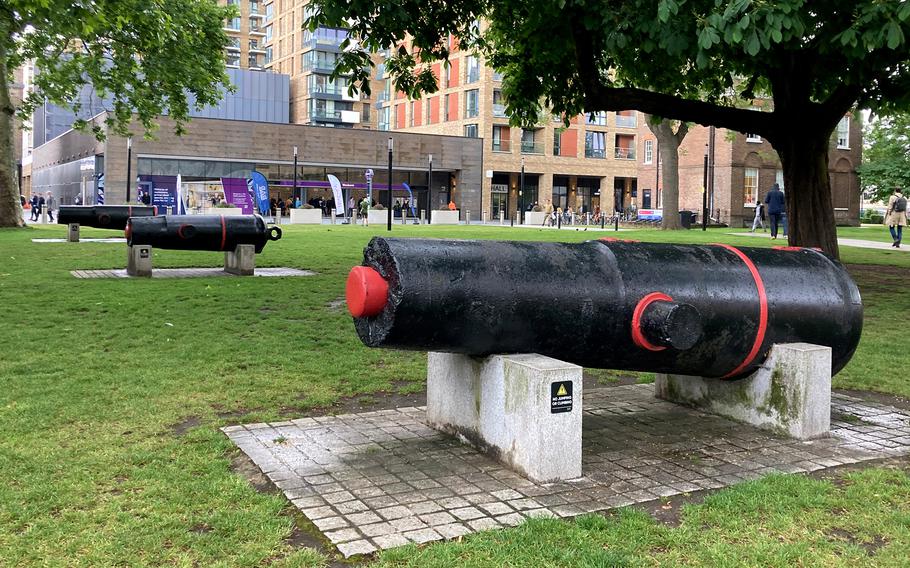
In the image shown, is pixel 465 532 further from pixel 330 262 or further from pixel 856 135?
pixel 856 135

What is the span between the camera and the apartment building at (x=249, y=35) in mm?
94938

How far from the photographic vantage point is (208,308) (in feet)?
37.3

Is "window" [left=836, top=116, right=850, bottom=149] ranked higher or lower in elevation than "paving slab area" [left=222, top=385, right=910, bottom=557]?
higher

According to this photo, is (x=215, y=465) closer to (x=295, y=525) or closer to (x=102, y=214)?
(x=295, y=525)

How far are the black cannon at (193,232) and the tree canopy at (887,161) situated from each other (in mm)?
40424

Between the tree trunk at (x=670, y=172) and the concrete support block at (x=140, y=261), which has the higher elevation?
the tree trunk at (x=670, y=172)

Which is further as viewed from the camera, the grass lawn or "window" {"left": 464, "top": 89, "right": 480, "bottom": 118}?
"window" {"left": 464, "top": 89, "right": 480, "bottom": 118}

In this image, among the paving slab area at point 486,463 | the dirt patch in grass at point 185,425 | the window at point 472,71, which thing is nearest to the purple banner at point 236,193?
the window at point 472,71

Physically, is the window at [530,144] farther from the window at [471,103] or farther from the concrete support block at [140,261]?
the concrete support block at [140,261]

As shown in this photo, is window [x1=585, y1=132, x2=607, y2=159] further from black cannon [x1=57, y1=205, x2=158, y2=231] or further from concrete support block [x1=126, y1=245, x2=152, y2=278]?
concrete support block [x1=126, y1=245, x2=152, y2=278]

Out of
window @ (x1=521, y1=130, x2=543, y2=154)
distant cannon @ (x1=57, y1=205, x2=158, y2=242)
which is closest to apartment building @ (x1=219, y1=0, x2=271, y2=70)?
window @ (x1=521, y1=130, x2=543, y2=154)

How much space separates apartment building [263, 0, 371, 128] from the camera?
8569cm

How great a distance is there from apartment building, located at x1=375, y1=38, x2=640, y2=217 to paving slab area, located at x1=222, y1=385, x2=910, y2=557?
5929 centimetres

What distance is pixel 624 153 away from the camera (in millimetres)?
74875
